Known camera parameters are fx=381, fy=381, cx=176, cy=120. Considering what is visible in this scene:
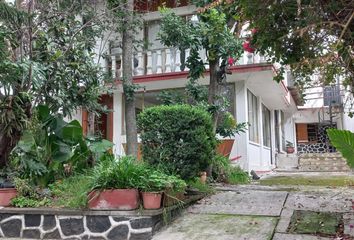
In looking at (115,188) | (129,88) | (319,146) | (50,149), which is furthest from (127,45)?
(319,146)

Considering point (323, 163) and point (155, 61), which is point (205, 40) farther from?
point (323, 163)

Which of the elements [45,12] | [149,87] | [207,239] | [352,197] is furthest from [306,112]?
[207,239]

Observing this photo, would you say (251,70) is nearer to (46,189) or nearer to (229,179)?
(229,179)

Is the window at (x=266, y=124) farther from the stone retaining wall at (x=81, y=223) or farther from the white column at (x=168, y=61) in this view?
the stone retaining wall at (x=81, y=223)

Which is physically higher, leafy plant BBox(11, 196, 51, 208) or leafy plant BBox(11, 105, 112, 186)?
leafy plant BBox(11, 105, 112, 186)

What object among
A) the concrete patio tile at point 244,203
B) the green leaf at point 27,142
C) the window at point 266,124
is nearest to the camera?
the concrete patio tile at point 244,203

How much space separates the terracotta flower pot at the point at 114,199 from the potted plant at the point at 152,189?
0.37 ft

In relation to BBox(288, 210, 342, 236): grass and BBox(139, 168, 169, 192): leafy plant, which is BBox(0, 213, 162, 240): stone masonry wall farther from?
BBox(288, 210, 342, 236): grass

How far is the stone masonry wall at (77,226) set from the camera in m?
4.83

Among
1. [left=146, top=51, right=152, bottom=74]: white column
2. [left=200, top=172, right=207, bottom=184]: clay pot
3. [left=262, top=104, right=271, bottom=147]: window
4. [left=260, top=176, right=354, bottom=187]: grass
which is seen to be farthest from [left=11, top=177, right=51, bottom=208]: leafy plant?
[left=262, top=104, right=271, bottom=147]: window

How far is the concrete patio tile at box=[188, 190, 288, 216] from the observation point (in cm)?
568

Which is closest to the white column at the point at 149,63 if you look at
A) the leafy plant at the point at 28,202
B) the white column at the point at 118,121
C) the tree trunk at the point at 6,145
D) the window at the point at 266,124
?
the white column at the point at 118,121

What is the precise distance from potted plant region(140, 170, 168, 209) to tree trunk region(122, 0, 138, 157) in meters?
3.66

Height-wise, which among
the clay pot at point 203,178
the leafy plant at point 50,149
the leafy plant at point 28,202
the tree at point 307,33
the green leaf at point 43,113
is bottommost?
the leafy plant at point 28,202
